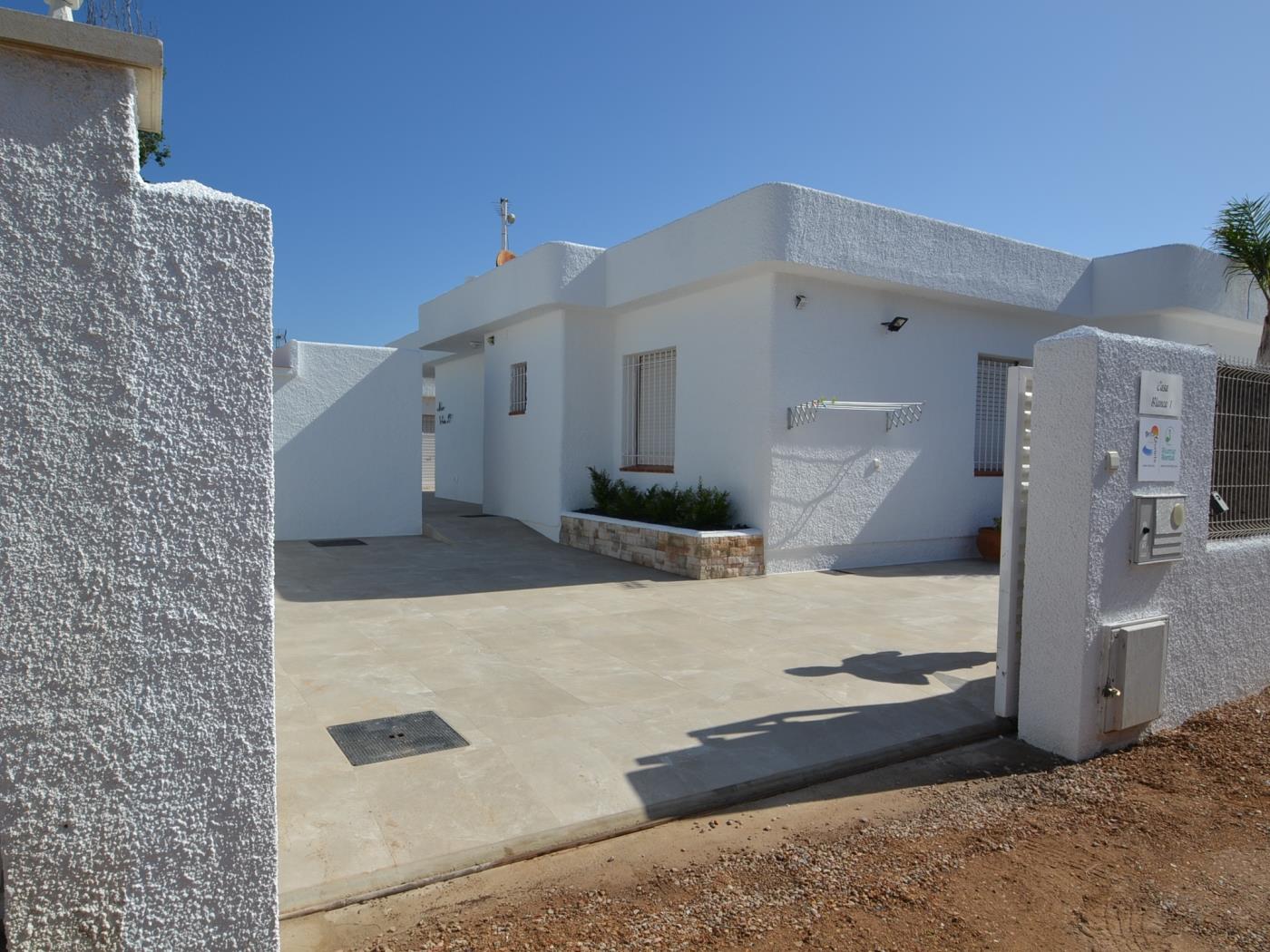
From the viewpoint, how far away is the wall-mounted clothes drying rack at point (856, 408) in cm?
1039

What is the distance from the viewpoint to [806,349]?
10.5 meters

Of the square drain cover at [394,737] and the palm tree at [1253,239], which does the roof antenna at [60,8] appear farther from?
the palm tree at [1253,239]

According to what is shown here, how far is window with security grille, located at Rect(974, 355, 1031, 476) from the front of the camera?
12.6 m

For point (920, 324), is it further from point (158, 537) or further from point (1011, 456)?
point (158, 537)

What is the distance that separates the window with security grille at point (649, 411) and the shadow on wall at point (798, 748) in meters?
7.16

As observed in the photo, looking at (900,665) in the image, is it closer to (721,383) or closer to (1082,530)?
(1082,530)

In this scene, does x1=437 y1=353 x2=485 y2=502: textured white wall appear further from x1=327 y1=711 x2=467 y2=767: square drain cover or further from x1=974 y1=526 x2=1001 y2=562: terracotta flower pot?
x1=327 y1=711 x2=467 y2=767: square drain cover

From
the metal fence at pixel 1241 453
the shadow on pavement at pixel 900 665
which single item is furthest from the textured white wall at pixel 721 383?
the metal fence at pixel 1241 453

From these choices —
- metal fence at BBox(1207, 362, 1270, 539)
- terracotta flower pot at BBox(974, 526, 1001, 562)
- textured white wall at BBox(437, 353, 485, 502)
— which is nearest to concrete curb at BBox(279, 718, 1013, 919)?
metal fence at BBox(1207, 362, 1270, 539)

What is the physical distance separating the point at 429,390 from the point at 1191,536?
23.9 m

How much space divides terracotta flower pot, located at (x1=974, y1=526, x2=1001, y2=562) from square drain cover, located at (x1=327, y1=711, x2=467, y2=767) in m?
9.52

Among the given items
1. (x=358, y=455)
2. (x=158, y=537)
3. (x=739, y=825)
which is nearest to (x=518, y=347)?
(x=358, y=455)

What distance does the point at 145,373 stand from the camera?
217 cm

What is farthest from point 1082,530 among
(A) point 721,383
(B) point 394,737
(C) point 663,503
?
(C) point 663,503
